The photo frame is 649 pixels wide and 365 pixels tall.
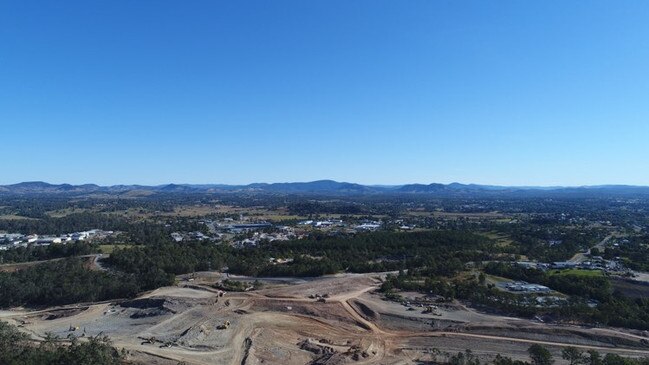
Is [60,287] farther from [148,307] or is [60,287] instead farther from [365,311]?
[365,311]

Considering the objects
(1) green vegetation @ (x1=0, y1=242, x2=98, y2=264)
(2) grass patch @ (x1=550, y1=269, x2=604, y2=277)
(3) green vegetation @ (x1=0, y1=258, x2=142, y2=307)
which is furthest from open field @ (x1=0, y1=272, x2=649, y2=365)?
(1) green vegetation @ (x1=0, y1=242, x2=98, y2=264)

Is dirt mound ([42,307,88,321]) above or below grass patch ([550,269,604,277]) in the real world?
below

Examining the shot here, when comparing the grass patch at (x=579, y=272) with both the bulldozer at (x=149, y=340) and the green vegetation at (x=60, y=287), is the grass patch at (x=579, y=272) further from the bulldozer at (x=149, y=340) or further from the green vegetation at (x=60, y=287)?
the green vegetation at (x=60, y=287)

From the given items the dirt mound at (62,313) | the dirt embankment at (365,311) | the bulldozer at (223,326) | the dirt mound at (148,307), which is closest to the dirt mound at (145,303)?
the dirt mound at (148,307)

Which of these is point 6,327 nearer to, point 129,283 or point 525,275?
point 129,283

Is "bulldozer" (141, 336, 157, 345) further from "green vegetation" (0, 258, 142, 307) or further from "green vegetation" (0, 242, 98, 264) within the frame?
"green vegetation" (0, 242, 98, 264)

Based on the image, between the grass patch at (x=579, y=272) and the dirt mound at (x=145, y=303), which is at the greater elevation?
the grass patch at (x=579, y=272)
